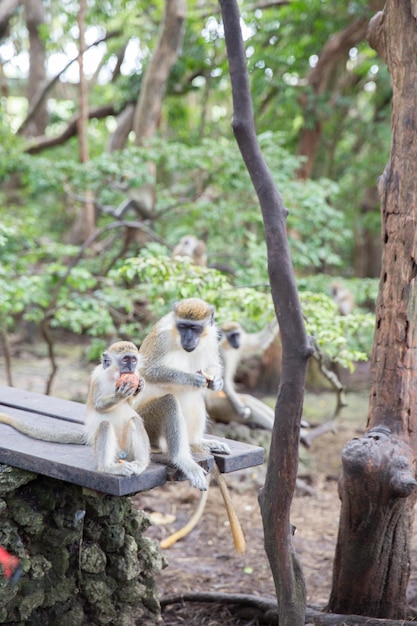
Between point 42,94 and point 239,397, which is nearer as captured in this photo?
point 239,397

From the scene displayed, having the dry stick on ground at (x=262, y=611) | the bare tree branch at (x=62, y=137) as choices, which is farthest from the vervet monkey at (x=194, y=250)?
the dry stick on ground at (x=262, y=611)

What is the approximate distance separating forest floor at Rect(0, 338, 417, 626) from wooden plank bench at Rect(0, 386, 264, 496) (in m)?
1.26

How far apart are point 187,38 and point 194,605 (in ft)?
31.9

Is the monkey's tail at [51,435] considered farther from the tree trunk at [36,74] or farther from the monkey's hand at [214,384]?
the tree trunk at [36,74]

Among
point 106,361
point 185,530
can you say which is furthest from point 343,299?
point 106,361

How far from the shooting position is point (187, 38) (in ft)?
39.1

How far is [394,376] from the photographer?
13.5 ft

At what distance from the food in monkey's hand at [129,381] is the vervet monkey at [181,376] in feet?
1.27

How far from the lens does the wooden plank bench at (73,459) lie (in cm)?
319

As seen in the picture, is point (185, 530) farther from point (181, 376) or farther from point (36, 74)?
point (36, 74)

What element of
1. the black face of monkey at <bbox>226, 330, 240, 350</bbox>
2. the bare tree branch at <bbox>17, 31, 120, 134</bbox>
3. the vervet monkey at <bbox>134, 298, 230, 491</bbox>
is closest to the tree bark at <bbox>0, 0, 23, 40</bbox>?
the bare tree branch at <bbox>17, 31, 120, 134</bbox>

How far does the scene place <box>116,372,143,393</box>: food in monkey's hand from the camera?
324cm

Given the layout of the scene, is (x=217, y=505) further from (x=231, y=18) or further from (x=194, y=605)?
(x=231, y=18)

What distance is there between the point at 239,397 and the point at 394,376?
147 inches
